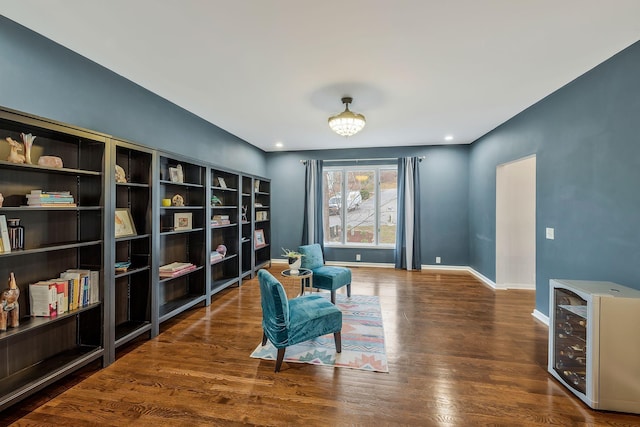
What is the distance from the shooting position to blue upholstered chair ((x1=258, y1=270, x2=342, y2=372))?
7.64 ft

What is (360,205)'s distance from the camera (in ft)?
21.3

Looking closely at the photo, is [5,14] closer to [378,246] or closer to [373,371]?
[373,371]

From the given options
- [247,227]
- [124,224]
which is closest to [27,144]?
[124,224]

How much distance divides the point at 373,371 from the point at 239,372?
1.14 m

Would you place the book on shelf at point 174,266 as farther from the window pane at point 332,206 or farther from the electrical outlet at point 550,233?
the electrical outlet at point 550,233

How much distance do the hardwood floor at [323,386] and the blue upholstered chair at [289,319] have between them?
26 cm

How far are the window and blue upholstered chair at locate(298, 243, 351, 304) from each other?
2.33m

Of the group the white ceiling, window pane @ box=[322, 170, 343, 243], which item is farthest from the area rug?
window pane @ box=[322, 170, 343, 243]

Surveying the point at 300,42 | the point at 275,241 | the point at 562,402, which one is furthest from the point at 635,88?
the point at 275,241

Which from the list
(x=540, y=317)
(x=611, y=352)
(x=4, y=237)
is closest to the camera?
(x=4, y=237)

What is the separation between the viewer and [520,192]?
186 inches

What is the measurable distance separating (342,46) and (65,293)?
3005 mm

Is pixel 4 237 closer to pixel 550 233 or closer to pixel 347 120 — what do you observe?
pixel 347 120

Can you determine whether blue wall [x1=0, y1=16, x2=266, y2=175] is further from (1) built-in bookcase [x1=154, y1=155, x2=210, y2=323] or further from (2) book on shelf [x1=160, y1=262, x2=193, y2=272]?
(2) book on shelf [x1=160, y1=262, x2=193, y2=272]
